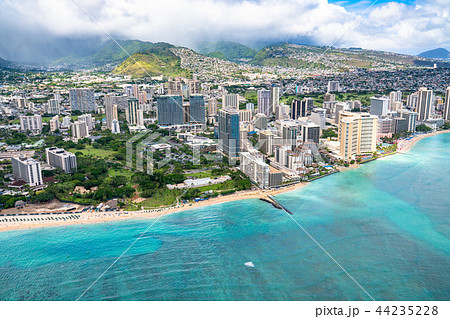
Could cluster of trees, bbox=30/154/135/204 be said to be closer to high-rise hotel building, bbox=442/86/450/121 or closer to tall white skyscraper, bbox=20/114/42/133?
tall white skyscraper, bbox=20/114/42/133

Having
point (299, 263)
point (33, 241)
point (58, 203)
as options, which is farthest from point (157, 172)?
point (299, 263)

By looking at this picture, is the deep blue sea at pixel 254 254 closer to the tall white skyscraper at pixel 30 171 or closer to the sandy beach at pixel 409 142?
the tall white skyscraper at pixel 30 171

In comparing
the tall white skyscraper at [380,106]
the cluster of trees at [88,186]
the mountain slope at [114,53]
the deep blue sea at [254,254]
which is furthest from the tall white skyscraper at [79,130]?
the mountain slope at [114,53]

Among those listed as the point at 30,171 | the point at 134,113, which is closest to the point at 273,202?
the point at 30,171

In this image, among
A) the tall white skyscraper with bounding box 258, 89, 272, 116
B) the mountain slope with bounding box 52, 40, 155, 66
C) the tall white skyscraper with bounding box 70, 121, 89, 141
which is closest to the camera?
the tall white skyscraper with bounding box 70, 121, 89, 141

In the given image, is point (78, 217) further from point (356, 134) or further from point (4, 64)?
point (4, 64)

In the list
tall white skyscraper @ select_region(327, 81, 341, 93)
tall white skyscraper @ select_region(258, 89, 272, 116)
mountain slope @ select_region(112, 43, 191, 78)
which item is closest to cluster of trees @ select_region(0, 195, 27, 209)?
tall white skyscraper @ select_region(258, 89, 272, 116)

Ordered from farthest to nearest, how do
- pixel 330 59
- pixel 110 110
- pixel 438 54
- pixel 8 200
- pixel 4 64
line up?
pixel 438 54 < pixel 330 59 < pixel 4 64 < pixel 110 110 < pixel 8 200
